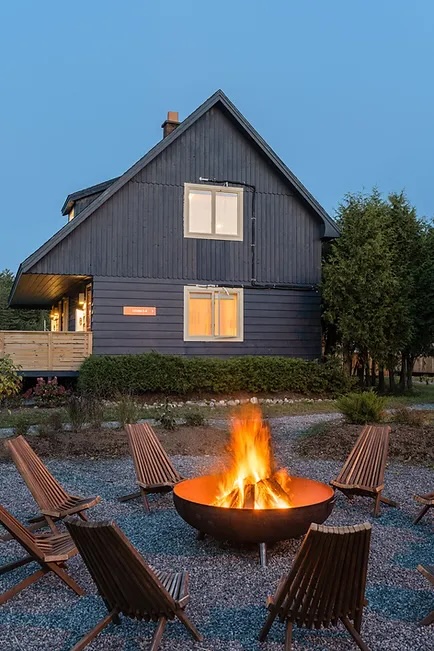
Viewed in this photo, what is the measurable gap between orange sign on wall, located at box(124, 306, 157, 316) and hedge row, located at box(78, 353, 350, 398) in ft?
4.69

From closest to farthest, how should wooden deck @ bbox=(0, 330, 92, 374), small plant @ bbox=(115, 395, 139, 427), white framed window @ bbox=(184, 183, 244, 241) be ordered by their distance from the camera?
small plant @ bbox=(115, 395, 139, 427) → wooden deck @ bbox=(0, 330, 92, 374) → white framed window @ bbox=(184, 183, 244, 241)

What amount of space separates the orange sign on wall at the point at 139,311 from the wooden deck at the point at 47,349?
1.19 meters

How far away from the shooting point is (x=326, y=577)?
3.64 metres

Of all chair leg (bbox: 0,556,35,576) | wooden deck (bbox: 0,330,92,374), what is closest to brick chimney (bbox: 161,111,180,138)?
wooden deck (bbox: 0,330,92,374)

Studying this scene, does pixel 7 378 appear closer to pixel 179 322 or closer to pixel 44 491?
pixel 179 322

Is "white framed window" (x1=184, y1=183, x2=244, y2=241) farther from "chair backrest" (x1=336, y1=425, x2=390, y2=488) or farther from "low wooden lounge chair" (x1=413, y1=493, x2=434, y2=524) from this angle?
"low wooden lounge chair" (x1=413, y1=493, x2=434, y2=524)

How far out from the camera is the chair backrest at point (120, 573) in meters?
3.69

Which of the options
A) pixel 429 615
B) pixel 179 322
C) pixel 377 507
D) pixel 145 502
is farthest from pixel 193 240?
pixel 429 615

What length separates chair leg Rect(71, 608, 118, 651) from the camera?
3789 mm

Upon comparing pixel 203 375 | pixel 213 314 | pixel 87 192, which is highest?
pixel 87 192

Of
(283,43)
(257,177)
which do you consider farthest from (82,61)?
(257,177)

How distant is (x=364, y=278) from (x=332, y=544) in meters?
14.7

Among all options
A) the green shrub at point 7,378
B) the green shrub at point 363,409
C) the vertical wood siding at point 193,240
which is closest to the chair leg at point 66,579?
the green shrub at point 363,409

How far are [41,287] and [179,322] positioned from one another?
5.98 meters
